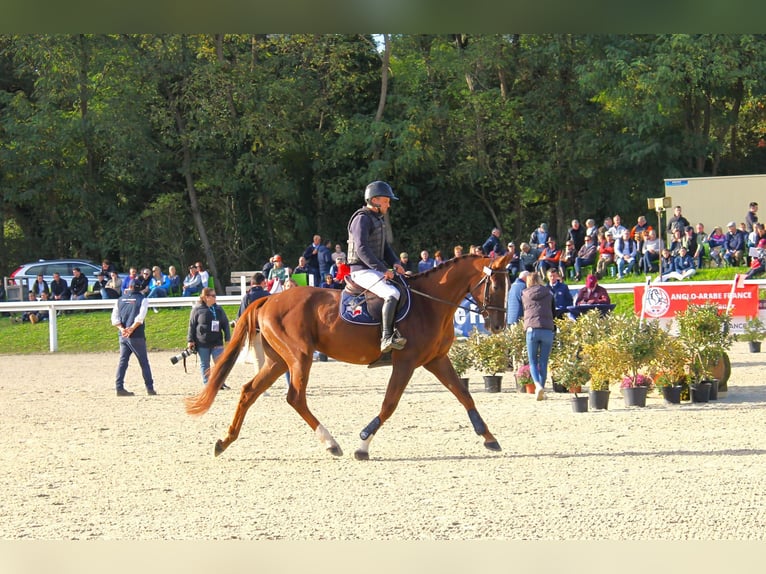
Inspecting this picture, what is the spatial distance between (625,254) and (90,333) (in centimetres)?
1489

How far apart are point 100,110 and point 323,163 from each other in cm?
855

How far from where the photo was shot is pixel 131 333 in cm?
1645

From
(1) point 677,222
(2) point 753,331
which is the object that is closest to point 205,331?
(2) point 753,331

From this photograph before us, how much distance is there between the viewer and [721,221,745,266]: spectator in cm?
2856

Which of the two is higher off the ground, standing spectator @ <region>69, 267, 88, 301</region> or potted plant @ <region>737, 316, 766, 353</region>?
standing spectator @ <region>69, 267, 88, 301</region>

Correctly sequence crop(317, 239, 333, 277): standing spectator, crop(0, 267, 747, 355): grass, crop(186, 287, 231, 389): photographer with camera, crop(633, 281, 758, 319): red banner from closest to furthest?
crop(186, 287, 231, 389): photographer with camera → crop(633, 281, 758, 319): red banner → crop(0, 267, 747, 355): grass → crop(317, 239, 333, 277): standing spectator

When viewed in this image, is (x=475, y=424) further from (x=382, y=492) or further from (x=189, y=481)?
(x=189, y=481)

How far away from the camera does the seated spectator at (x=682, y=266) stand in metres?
27.8

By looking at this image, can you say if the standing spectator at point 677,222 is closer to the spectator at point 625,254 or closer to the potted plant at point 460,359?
the spectator at point 625,254

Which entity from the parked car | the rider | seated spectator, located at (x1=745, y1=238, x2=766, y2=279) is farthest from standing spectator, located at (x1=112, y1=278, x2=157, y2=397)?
the parked car

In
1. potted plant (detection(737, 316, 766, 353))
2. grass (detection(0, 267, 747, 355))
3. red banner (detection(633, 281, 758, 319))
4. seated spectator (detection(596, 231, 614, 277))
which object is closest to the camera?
potted plant (detection(737, 316, 766, 353))

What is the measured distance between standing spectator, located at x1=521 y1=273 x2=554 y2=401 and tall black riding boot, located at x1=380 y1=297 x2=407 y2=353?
452 centimetres

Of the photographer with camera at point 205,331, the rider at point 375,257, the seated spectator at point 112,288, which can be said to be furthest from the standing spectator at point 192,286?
the rider at point 375,257

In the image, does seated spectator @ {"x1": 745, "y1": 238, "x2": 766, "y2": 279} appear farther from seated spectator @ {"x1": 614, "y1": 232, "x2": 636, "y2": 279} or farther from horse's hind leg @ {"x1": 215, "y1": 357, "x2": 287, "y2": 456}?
horse's hind leg @ {"x1": 215, "y1": 357, "x2": 287, "y2": 456}
